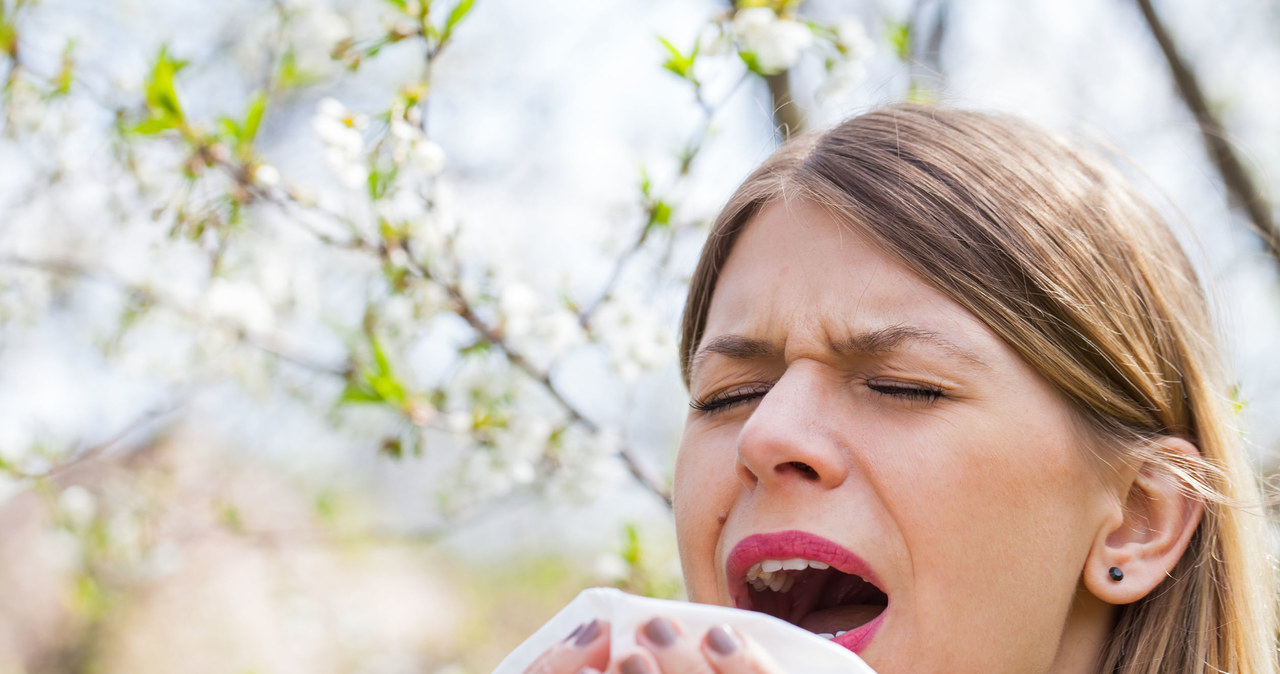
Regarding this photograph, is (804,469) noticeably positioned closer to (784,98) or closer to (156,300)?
(784,98)

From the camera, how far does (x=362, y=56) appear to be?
1.61 meters

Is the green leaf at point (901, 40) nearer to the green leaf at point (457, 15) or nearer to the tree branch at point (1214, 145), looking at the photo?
the tree branch at point (1214, 145)

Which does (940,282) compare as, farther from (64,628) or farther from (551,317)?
(64,628)

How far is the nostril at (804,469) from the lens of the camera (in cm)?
96

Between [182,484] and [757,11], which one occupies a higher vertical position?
[757,11]

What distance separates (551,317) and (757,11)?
71cm

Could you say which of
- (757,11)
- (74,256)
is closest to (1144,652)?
(757,11)

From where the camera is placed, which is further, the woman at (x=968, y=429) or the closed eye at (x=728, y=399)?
the closed eye at (x=728, y=399)

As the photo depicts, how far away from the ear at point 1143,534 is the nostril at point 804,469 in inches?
12.7

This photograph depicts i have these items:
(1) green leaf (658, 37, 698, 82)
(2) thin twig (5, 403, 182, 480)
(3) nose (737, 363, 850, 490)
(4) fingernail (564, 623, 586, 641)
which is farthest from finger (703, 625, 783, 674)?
(2) thin twig (5, 403, 182, 480)

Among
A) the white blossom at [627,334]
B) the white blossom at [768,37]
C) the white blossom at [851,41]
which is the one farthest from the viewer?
the white blossom at [627,334]

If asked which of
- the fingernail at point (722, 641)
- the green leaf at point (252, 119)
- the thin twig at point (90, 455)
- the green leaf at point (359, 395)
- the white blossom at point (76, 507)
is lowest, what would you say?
the white blossom at point (76, 507)

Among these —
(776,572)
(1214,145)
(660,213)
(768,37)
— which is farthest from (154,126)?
(1214,145)

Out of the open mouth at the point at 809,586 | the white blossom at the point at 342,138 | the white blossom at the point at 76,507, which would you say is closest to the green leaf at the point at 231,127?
the white blossom at the point at 342,138
